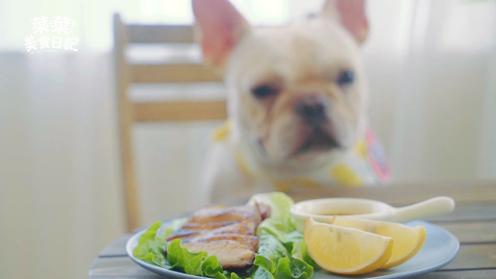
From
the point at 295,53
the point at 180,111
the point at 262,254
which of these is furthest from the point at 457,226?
the point at 180,111

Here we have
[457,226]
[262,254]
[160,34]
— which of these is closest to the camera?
[262,254]

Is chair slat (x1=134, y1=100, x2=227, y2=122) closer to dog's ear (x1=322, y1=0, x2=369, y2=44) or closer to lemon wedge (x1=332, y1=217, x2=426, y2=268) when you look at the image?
dog's ear (x1=322, y1=0, x2=369, y2=44)

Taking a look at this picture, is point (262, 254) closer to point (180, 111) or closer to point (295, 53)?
point (295, 53)

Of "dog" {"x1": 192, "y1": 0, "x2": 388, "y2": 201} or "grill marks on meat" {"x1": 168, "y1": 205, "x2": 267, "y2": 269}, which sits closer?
"grill marks on meat" {"x1": 168, "y1": 205, "x2": 267, "y2": 269}

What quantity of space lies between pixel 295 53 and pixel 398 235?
0.51 m

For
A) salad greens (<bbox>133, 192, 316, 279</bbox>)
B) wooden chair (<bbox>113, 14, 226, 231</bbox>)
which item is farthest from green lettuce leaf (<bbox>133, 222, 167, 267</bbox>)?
wooden chair (<bbox>113, 14, 226, 231</bbox>)

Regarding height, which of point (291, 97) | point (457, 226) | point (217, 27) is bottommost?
point (457, 226)

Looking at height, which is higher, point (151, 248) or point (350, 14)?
point (350, 14)

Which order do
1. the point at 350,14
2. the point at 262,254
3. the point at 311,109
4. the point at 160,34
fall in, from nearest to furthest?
the point at 262,254
the point at 311,109
the point at 350,14
the point at 160,34

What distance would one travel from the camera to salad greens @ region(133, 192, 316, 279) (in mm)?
407

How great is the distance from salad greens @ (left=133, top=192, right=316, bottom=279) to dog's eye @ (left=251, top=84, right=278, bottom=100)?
0.39 m

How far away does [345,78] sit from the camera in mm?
939

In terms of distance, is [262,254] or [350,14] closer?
[262,254]

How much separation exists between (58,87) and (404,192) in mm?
849
